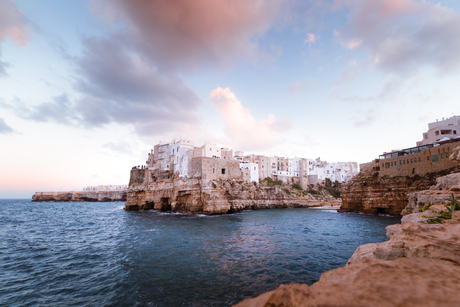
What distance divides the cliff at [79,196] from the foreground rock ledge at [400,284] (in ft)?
371

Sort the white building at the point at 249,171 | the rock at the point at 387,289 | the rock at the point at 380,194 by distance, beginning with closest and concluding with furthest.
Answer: the rock at the point at 387,289, the rock at the point at 380,194, the white building at the point at 249,171

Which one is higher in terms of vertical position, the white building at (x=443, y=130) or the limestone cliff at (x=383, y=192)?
the white building at (x=443, y=130)

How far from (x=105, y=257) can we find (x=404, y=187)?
41440 millimetres

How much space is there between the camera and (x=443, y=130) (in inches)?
1535

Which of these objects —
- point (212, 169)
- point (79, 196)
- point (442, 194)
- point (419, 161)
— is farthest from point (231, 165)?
point (79, 196)

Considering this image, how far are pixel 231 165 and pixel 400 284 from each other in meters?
40.7

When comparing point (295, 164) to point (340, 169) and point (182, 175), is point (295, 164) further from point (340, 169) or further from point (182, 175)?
point (182, 175)

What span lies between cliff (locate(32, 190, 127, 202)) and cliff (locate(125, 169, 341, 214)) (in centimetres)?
6389

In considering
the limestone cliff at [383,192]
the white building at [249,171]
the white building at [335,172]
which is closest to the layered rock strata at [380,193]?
the limestone cliff at [383,192]

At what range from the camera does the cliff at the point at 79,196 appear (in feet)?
317

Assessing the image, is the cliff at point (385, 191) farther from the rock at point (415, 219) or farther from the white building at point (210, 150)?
the white building at point (210, 150)

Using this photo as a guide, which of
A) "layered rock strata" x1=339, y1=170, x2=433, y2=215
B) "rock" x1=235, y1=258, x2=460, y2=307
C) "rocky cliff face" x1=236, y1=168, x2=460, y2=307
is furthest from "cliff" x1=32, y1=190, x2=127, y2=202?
"rock" x1=235, y1=258, x2=460, y2=307

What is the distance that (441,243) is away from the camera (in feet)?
13.1

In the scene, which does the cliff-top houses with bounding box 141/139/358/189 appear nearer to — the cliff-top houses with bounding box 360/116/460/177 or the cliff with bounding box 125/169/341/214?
the cliff with bounding box 125/169/341/214
